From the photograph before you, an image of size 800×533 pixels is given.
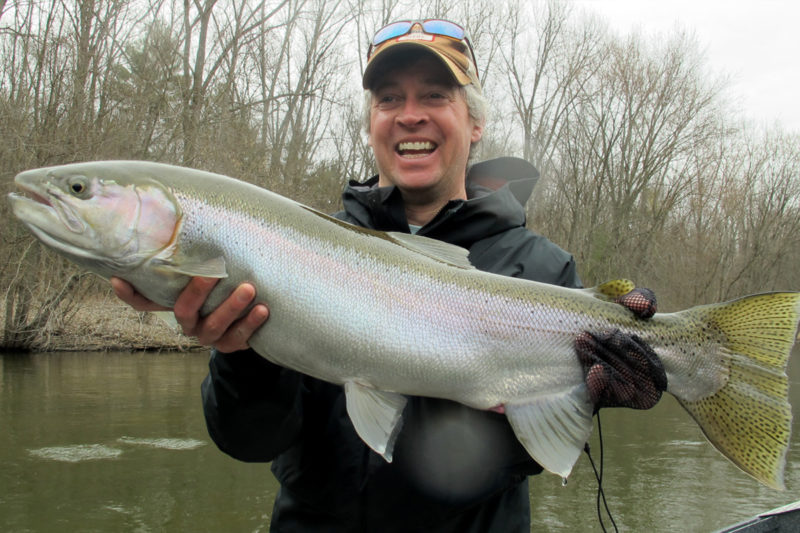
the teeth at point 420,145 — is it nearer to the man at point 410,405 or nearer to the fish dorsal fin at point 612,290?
the man at point 410,405

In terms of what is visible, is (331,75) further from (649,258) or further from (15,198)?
(15,198)

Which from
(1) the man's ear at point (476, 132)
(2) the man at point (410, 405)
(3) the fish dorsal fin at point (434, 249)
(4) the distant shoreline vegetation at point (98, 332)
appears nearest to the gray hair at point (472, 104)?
(1) the man's ear at point (476, 132)

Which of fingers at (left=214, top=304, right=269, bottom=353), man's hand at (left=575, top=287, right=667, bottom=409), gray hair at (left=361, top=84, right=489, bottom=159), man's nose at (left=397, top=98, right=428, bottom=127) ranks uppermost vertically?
gray hair at (left=361, top=84, right=489, bottom=159)

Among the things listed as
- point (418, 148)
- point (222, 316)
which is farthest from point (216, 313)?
point (418, 148)

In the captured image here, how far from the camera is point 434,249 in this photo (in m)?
A: 2.44

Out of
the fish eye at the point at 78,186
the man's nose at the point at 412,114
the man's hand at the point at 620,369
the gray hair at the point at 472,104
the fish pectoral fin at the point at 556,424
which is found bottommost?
the fish pectoral fin at the point at 556,424

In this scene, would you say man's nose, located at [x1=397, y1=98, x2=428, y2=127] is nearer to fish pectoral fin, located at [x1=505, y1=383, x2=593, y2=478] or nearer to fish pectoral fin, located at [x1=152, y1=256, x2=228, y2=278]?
fish pectoral fin, located at [x1=152, y1=256, x2=228, y2=278]

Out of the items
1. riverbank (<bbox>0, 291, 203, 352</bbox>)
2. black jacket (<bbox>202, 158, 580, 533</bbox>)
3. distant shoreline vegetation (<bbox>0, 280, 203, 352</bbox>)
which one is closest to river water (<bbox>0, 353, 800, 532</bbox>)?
distant shoreline vegetation (<bbox>0, 280, 203, 352</bbox>)

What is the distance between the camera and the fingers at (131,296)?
85.1 inches

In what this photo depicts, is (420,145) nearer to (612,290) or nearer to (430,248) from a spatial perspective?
(430,248)

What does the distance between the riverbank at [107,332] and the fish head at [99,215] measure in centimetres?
1286

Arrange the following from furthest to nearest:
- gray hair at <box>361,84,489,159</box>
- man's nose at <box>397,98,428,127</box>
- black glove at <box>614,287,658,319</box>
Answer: gray hair at <box>361,84,489,159</box> → man's nose at <box>397,98,428,127</box> → black glove at <box>614,287,658,319</box>

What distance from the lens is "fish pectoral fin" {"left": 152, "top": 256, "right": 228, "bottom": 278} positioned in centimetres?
212

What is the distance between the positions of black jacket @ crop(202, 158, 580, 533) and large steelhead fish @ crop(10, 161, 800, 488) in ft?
0.46
